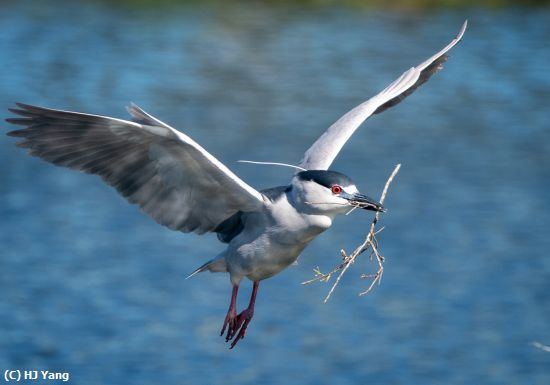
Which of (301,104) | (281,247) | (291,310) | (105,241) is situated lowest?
(281,247)

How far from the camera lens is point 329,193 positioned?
6.38m

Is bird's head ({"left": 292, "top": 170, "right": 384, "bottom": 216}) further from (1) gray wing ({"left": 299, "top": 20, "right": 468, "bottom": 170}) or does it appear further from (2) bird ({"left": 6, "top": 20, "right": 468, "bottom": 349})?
(1) gray wing ({"left": 299, "top": 20, "right": 468, "bottom": 170})

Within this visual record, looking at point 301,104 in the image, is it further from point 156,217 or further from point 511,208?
point 156,217

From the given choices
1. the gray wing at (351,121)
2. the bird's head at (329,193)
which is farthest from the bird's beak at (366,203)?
the gray wing at (351,121)

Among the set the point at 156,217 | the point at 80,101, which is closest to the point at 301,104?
the point at 80,101

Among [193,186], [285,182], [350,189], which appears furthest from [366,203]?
[285,182]

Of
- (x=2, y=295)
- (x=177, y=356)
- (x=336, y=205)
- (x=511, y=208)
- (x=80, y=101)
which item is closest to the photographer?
(x=336, y=205)

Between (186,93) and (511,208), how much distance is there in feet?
14.9

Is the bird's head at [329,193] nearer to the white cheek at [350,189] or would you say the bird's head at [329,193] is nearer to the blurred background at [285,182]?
the white cheek at [350,189]

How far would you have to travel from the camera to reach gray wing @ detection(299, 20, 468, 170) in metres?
7.19

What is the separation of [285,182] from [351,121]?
5477 millimetres

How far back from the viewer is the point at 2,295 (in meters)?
11.5

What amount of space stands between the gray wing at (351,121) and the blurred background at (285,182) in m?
3.36

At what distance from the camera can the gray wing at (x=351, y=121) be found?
23.6 ft
